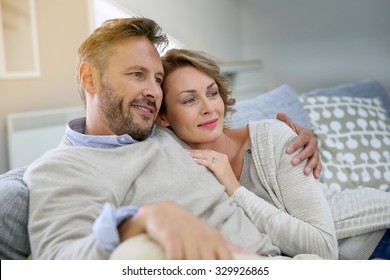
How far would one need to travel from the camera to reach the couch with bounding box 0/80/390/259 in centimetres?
150

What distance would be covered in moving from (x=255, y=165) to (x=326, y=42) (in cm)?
97

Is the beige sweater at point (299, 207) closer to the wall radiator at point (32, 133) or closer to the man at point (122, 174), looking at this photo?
the man at point (122, 174)

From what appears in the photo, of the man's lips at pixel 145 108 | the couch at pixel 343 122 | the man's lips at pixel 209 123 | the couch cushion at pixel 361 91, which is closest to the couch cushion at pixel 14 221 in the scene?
the man's lips at pixel 145 108

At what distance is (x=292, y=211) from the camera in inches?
36.9

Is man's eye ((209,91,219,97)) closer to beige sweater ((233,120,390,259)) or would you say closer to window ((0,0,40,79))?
beige sweater ((233,120,390,259))

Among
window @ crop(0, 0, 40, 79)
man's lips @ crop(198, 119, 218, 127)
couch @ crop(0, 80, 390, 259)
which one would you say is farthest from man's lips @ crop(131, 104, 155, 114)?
window @ crop(0, 0, 40, 79)

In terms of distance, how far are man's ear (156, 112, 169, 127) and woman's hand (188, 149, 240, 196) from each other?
0.09 meters

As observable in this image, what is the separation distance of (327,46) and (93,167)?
1228mm

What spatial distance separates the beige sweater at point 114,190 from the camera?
29.7 inches

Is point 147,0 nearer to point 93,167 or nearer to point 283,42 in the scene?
point 93,167

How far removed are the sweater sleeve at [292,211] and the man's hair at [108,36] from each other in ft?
1.13

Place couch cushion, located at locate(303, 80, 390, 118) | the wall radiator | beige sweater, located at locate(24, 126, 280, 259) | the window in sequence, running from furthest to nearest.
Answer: couch cushion, located at locate(303, 80, 390, 118)
the window
the wall radiator
beige sweater, located at locate(24, 126, 280, 259)

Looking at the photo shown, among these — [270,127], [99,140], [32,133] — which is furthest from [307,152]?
[32,133]
